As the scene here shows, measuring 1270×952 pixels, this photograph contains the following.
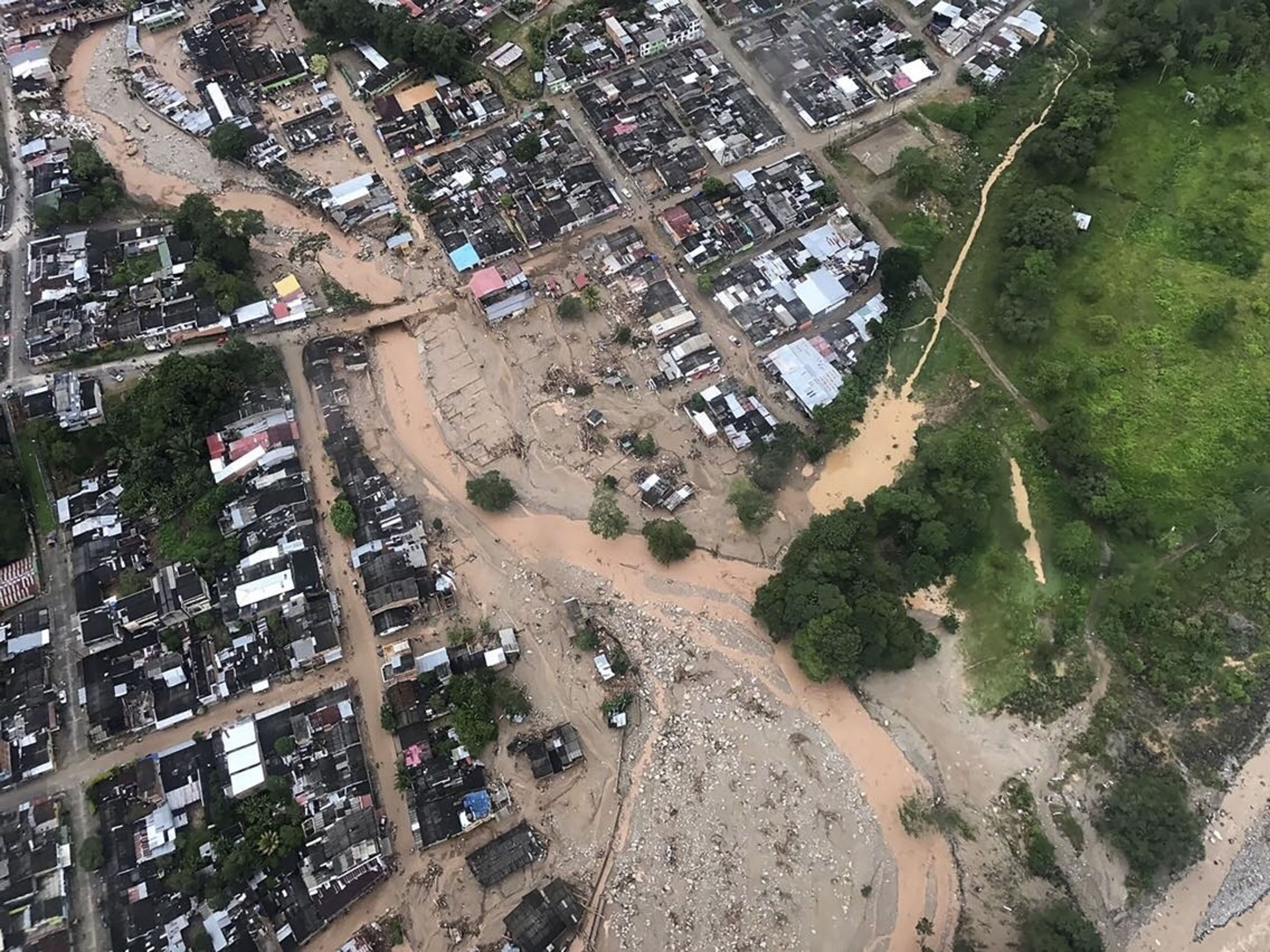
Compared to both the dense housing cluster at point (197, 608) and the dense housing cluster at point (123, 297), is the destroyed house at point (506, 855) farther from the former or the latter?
the dense housing cluster at point (123, 297)

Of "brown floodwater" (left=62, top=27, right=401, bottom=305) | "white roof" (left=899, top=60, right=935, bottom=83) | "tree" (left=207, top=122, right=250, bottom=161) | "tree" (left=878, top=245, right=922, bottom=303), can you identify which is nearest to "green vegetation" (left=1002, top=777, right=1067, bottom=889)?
"tree" (left=878, top=245, right=922, bottom=303)

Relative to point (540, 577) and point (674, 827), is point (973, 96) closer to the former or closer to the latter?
point (540, 577)

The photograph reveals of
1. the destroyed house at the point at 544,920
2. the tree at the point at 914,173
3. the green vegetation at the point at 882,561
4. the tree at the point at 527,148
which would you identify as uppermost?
the tree at the point at 527,148

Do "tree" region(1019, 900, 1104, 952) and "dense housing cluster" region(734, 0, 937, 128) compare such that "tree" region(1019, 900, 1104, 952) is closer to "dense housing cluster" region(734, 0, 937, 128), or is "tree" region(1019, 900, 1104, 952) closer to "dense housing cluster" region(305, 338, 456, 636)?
"dense housing cluster" region(305, 338, 456, 636)

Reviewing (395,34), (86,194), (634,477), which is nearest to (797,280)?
(634,477)

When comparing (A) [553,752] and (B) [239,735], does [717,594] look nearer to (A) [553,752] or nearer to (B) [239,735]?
(A) [553,752]

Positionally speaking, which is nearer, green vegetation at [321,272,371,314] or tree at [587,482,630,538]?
tree at [587,482,630,538]

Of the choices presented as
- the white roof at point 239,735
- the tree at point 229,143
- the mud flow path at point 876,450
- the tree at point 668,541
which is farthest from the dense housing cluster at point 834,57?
the white roof at point 239,735
